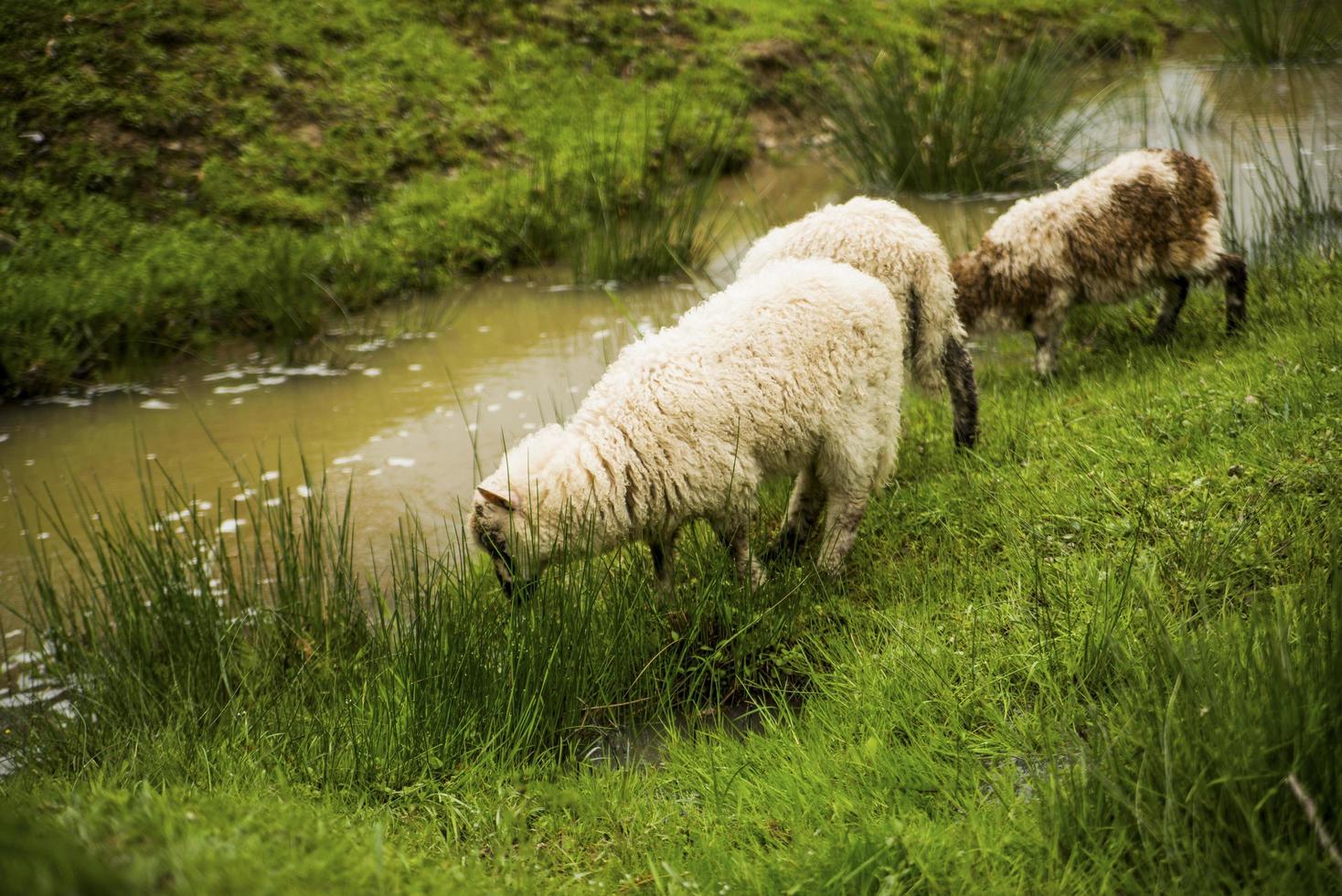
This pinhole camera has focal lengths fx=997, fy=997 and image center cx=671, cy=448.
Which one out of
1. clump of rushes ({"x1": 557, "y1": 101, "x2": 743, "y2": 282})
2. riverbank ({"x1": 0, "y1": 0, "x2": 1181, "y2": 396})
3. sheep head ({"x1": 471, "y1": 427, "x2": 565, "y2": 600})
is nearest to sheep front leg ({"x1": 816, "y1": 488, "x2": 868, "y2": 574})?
sheep head ({"x1": 471, "y1": 427, "x2": 565, "y2": 600})

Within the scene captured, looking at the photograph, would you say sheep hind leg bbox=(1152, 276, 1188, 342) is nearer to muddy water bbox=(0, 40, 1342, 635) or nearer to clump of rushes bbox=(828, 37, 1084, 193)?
muddy water bbox=(0, 40, 1342, 635)

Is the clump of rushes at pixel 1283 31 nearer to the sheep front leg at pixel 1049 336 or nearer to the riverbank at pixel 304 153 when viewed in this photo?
the riverbank at pixel 304 153

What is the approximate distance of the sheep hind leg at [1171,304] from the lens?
6188 mm

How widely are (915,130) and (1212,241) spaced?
13.3ft

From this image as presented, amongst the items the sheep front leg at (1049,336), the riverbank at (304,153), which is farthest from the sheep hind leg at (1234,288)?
the riverbank at (304,153)

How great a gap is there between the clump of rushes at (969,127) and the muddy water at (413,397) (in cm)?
27

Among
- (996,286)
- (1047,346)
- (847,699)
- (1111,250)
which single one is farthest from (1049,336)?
(847,699)

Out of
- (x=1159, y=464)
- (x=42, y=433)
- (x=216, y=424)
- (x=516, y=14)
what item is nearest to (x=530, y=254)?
(x=216, y=424)

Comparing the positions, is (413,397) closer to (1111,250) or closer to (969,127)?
(1111,250)

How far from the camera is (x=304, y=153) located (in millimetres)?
10570

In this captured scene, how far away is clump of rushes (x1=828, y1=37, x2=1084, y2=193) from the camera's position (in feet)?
30.3

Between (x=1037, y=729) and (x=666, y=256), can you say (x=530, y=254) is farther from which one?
(x=1037, y=729)

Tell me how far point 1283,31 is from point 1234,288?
327 inches

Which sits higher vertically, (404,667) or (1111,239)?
(1111,239)
